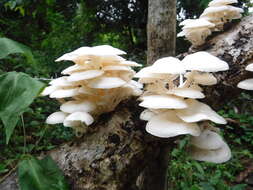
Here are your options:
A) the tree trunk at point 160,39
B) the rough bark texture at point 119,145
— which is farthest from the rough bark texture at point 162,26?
the rough bark texture at point 119,145

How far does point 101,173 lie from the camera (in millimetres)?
1442

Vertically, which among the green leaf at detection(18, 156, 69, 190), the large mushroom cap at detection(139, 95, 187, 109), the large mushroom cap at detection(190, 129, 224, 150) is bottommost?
the green leaf at detection(18, 156, 69, 190)

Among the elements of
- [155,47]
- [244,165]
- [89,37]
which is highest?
[155,47]

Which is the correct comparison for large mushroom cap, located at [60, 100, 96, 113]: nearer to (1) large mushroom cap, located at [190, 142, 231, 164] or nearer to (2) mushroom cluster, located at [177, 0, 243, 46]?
(1) large mushroom cap, located at [190, 142, 231, 164]

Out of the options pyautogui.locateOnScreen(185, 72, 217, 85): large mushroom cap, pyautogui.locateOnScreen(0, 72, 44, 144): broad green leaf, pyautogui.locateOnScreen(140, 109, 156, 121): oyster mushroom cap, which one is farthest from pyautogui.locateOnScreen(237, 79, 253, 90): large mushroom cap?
pyautogui.locateOnScreen(0, 72, 44, 144): broad green leaf

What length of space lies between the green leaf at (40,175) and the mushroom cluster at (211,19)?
1.20 meters

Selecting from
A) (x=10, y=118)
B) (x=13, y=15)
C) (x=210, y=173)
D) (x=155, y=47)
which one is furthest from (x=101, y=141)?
(x=13, y=15)

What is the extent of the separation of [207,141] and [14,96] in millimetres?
955

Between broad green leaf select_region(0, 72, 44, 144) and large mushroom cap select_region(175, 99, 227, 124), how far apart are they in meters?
0.66

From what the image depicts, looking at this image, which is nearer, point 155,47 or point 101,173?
point 101,173

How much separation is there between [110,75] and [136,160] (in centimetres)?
52

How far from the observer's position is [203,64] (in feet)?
4.03

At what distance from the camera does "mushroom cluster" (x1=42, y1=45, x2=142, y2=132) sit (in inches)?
54.0

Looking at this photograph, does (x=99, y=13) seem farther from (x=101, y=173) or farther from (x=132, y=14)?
(x=101, y=173)
